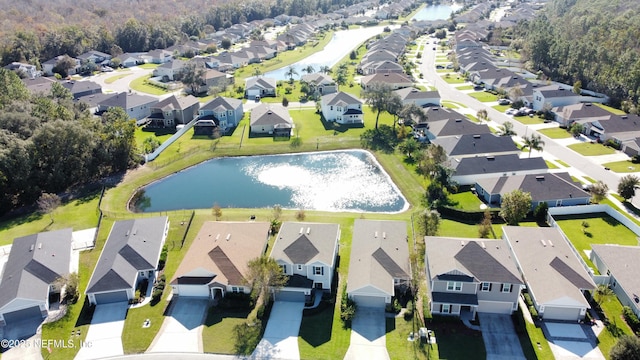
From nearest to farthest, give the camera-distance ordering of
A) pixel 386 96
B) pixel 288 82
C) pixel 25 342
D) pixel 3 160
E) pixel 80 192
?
pixel 25 342 < pixel 3 160 < pixel 80 192 < pixel 386 96 < pixel 288 82

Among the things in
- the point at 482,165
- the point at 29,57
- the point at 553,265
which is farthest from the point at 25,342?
the point at 29,57

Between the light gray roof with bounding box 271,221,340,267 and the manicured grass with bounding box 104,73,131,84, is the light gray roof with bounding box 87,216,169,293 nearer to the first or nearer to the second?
the light gray roof with bounding box 271,221,340,267

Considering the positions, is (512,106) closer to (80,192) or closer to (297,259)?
(297,259)

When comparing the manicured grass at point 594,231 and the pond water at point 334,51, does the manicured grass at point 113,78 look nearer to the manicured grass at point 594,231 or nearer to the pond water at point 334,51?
the pond water at point 334,51

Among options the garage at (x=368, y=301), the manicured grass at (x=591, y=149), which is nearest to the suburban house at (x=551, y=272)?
the garage at (x=368, y=301)

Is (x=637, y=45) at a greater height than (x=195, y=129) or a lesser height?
greater

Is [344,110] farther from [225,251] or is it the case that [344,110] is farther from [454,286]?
[454,286]

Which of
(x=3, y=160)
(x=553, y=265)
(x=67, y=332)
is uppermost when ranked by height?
(x=3, y=160)

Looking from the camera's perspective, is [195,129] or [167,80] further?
[167,80]
